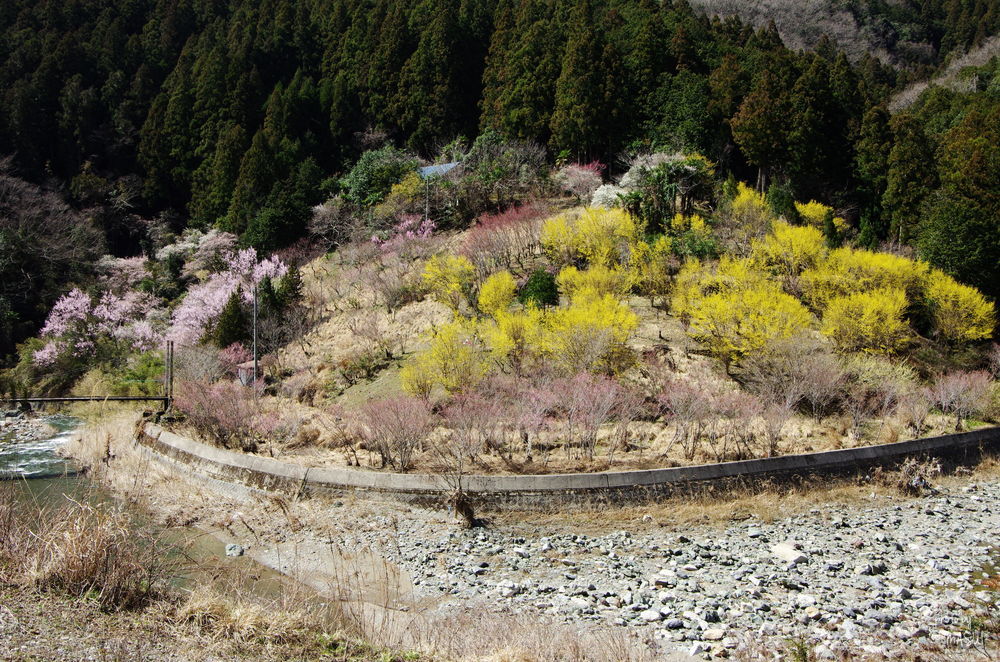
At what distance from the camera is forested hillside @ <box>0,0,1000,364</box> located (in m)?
28.8

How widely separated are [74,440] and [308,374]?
25.1 ft

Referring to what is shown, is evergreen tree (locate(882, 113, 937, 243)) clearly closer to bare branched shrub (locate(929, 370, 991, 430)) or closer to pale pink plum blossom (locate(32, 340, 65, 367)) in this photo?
bare branched shrub (locate(929, 370, 991, 430))

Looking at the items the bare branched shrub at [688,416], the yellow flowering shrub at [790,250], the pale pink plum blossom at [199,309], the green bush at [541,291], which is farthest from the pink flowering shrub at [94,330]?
the yellow flowering shrub at [790,250]

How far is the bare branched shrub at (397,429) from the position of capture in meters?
15.1

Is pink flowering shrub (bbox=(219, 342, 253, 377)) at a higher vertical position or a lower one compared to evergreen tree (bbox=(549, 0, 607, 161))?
lower

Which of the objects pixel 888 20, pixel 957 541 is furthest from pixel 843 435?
pixel 888 20

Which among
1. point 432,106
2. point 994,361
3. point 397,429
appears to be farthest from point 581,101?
A: point 397,429

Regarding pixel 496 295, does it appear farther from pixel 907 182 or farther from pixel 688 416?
pixel 907 182

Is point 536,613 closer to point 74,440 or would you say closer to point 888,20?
point 74,440

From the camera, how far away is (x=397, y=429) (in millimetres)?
15086

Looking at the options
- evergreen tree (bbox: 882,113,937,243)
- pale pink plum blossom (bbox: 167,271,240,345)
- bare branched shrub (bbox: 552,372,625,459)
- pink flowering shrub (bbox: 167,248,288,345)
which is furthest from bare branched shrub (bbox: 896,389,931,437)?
pale pink plum blossom (bbox: 167,271,240,345)

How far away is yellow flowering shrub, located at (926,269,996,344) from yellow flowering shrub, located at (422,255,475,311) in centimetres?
1699

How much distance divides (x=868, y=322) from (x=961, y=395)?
10.9ft

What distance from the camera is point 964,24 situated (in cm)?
5353
